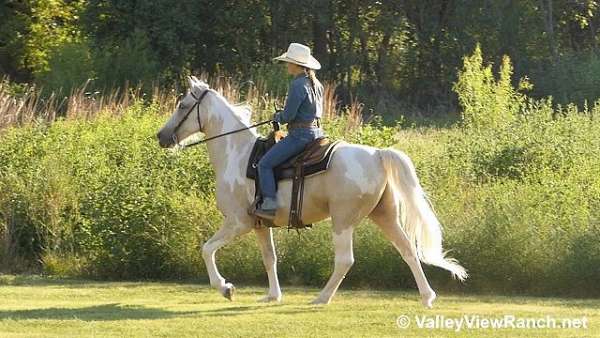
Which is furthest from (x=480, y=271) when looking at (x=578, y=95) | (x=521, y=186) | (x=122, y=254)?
(x=578, y=95)

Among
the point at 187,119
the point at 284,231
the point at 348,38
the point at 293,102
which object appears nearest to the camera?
the point at 293,102

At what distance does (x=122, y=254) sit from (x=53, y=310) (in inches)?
133

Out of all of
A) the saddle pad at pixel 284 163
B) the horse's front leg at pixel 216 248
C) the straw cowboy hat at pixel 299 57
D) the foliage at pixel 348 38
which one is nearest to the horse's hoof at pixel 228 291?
the horse's front leg at pixel 216 248

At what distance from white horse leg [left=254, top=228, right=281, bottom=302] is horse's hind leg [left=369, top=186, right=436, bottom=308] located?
3.75 feet

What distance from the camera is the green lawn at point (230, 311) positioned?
1122 centimetres

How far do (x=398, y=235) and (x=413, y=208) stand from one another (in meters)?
0.32

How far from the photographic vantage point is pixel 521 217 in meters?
15.3

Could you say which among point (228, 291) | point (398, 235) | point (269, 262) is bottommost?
point (228, 291)

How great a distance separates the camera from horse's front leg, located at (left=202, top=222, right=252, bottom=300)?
12922 millimetres

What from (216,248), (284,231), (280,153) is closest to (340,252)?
(280,153)

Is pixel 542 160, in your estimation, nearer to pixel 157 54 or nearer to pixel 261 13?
pixel 157 54

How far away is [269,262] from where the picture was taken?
13.4 metres

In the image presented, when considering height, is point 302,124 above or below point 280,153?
above

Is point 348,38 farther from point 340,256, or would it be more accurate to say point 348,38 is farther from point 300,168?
point 340,256
